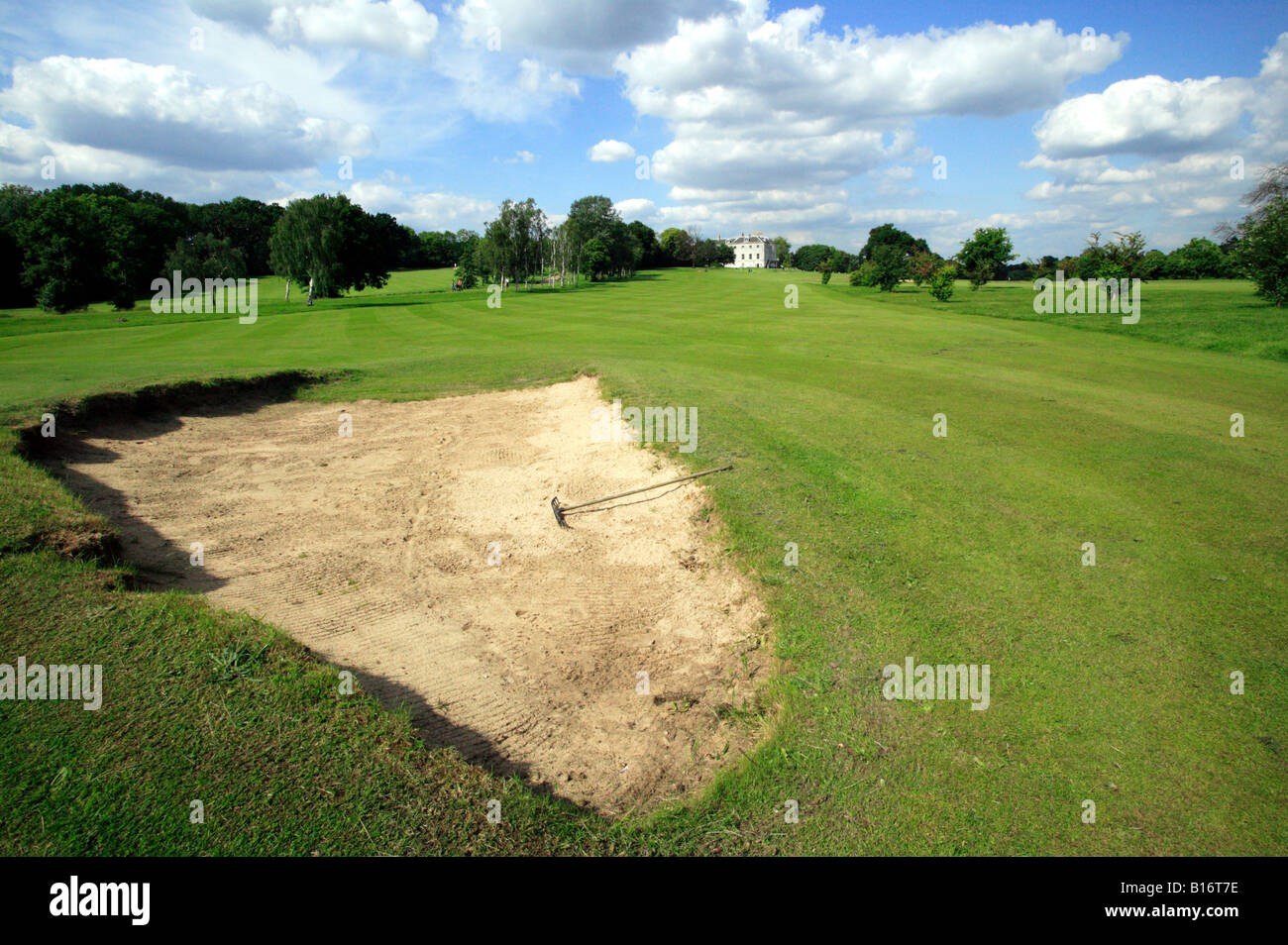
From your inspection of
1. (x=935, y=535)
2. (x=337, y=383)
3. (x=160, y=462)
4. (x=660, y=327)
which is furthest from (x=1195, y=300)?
(x=160, y=462)

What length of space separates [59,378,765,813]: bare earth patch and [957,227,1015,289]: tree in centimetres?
7024

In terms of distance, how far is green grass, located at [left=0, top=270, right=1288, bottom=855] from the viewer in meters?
4.58

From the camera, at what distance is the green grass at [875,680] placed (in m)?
4.58

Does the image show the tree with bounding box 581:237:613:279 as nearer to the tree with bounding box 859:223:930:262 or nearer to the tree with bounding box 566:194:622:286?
the tree with bounding box 566:194:622:286

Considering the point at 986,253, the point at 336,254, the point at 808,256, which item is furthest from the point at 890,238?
the point at 336,254

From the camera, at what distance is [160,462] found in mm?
12930

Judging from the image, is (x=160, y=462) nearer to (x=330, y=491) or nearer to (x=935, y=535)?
(x=330, y=491)

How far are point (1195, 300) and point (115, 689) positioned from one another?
63.5 metres

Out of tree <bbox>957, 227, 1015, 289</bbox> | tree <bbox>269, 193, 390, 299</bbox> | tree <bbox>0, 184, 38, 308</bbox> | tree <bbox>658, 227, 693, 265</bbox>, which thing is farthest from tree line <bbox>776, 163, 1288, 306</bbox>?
tree <bbox>0, 184, 38, 308</bbox>

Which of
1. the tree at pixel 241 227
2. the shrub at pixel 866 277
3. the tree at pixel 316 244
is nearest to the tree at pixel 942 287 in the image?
the shrub at pixel 866 277

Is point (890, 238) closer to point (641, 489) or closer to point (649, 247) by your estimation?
point (649, 247)

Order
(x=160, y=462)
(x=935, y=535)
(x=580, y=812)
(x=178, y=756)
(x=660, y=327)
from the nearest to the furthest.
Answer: (x=178, y=756) < (x=580, y=812) < (x=935, y=535) < (x=160, y=462) < (x=660, y=327)
